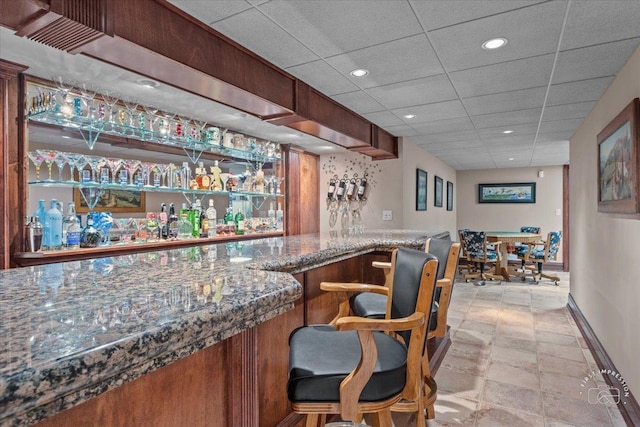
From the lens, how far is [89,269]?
1236 mm

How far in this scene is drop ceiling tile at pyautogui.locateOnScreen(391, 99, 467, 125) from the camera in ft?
11.0

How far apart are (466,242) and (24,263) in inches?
239

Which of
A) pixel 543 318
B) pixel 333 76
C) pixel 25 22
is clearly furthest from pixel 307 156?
pixel 25 22

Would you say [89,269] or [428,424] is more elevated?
[89,269]

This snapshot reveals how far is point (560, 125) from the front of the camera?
13.3 ft

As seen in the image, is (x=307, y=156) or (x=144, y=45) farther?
(x=307, y=156)

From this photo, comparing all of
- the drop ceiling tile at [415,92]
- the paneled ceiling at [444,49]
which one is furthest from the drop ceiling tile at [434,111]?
the drop ceiling tile at [415,92]

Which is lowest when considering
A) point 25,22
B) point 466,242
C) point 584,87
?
point 466,242

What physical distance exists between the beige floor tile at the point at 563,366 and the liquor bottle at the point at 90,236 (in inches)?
141

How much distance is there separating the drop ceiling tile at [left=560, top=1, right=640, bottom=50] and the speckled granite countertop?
2.04 metres

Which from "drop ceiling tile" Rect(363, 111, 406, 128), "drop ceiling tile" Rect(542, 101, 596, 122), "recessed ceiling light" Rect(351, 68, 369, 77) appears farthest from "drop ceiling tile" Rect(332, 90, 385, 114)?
"drop ceiling tile" Rect(542, 101, 596, 122)

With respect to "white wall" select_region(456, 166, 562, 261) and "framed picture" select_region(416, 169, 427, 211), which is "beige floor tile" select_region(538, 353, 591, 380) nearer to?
"framed picture" select_region(416, 169, 427, 211)

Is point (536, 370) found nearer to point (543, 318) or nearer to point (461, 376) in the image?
→ point (461, 376)

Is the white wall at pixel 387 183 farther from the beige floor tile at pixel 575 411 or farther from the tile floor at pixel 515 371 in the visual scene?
the beige floor tile at pixel 575 411
